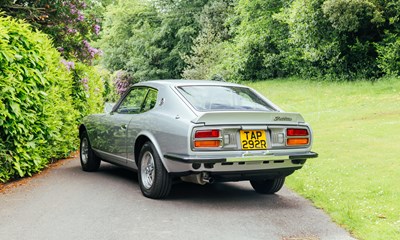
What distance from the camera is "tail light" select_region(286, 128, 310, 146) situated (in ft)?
22.1

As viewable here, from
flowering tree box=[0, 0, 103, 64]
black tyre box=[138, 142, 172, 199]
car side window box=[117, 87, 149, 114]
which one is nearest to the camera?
black tyre box=[138, 142, 172, 199]

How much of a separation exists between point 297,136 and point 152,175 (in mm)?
2034

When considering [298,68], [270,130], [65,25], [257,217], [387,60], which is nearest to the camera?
[257,217]

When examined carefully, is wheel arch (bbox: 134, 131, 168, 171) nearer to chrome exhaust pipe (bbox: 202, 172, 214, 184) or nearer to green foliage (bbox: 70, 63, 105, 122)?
chrome exhaust pipe (bbox: 202, 172, 214, 184)

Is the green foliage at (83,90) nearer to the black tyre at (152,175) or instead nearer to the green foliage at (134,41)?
the black tyre at (152,175)

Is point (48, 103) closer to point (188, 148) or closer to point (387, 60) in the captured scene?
point (188, 148)

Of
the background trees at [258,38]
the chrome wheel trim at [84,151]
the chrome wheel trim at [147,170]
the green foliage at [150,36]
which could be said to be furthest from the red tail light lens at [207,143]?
the green foliage at [150,36]

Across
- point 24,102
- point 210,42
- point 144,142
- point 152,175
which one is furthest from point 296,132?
point 210,42

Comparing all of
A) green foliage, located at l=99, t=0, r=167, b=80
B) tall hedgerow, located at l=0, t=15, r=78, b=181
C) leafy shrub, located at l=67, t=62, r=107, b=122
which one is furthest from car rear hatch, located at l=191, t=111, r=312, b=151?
green foliage, located at l=99, t=0, r=167, b=80

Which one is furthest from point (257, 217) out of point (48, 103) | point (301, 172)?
point (48, 103)

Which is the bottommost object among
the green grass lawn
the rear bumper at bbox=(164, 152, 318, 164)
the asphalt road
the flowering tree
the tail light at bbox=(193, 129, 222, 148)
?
the green grass lawn

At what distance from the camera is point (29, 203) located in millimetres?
6734

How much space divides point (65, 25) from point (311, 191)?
9.78m

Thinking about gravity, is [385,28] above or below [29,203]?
above
